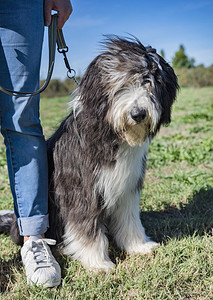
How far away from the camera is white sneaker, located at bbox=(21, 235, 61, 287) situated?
196 centimetres

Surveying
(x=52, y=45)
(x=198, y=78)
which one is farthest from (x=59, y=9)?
(x=198, y=78)

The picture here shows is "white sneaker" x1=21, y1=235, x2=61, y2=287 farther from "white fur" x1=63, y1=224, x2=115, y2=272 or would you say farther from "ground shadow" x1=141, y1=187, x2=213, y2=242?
"ground shadow" x1=141, y1=187, x2=213, y2=242

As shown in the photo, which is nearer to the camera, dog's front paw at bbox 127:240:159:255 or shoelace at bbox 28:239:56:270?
shoelace at bbox 28:239:56:270

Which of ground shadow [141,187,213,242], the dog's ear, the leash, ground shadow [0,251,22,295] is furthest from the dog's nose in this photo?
ground shadow [0,251,22,295]

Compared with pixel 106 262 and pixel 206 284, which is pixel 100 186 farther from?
pixel 206 284

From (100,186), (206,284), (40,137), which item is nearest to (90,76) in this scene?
(40,137)

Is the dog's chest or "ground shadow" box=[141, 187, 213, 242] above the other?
the dog's chest

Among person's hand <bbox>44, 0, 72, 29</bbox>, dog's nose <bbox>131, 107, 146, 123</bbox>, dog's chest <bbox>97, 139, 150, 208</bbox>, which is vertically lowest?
dog's chest <bbox>97, 139, 150, 208</bbox>

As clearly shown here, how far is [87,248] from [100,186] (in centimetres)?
46

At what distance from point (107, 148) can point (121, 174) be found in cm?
21

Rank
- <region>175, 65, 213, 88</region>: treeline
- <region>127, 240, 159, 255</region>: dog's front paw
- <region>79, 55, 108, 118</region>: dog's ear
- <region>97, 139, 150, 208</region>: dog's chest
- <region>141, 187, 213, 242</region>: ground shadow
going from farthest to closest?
<region>175, 65, 213, 88</region>: treeline < <region>141, 187, 213, 242</region>: ground shadow < <region>127, 240, 159, 255</region>: dog's front paw < <region>97, 139, 150, 208</region>: dog's chest < <region>79, 55, 108, 118</region>: dog's ear

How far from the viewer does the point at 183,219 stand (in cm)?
283

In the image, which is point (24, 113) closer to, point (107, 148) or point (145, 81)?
point (107, 148)

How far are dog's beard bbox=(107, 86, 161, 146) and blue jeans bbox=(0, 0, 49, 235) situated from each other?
570mm
